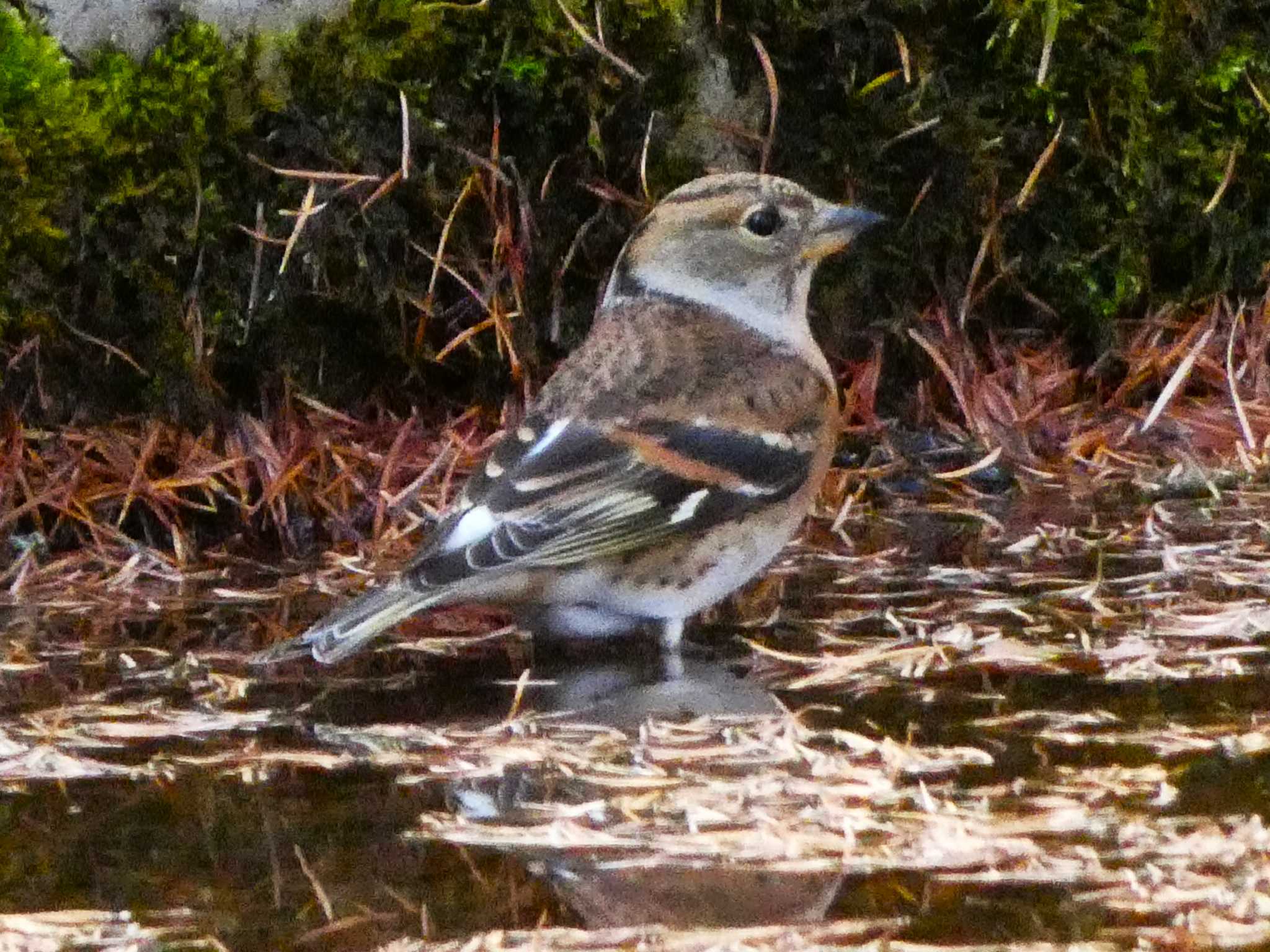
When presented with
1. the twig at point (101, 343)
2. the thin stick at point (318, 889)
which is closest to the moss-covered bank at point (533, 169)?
the twig at point (101, 343)

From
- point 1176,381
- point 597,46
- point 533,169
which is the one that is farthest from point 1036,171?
point 533,169

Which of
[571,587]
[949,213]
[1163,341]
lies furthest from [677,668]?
[1163,341]

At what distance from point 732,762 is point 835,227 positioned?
2197mm

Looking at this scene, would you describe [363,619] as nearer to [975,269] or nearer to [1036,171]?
[975,269]

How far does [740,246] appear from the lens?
5.63 metres

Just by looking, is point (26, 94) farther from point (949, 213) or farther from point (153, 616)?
point (949, 213)

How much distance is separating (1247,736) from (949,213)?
2.66m

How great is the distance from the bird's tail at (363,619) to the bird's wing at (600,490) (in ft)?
0.15

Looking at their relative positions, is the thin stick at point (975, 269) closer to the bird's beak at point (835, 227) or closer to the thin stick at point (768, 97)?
the bird's beak at point (835, 227)

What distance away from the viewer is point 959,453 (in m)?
5.91

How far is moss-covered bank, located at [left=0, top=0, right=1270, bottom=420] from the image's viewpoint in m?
5.50

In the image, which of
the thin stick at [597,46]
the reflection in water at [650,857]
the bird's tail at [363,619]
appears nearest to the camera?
the reflection in water at [650,857]

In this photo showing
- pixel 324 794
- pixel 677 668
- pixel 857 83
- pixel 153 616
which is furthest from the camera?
pixel 857 83

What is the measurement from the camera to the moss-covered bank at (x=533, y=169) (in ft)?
18.1
